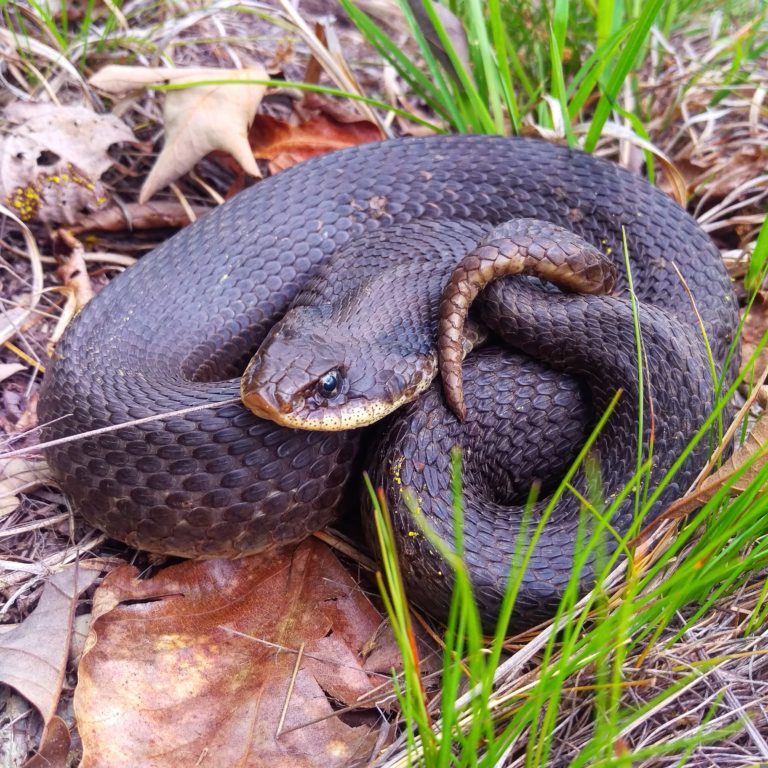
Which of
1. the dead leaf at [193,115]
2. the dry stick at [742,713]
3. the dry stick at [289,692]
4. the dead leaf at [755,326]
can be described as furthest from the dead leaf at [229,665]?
the dead leaf at [755,326]

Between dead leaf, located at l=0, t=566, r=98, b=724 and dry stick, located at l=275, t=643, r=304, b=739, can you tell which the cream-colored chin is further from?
dead leaf, located at l=0, t=566, r=98, b=724

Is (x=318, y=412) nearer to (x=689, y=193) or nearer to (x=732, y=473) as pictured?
(x=732, y=473)

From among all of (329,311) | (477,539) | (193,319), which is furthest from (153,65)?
(477,539)

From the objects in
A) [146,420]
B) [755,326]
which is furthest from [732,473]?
[146,420]

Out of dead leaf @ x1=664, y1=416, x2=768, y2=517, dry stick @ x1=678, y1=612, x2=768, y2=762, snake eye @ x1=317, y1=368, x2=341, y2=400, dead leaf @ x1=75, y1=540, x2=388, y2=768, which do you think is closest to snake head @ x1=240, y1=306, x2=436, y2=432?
snake eye @ x1=317, y1=368, x2=341, y2=400

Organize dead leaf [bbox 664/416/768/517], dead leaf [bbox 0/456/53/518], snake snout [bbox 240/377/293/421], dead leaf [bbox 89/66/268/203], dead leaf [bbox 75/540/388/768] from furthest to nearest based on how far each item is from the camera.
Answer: dead leaf [bbox 89/66/268/203], dead leaf [bbox 0/456/53/518], snake snout [bbox 240/377/293/421], dead leaf [bbox 664/416/768/517], dead leaf [bbox 75/540/388/768]

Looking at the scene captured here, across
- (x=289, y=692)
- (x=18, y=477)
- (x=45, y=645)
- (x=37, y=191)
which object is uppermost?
(x=37, y=191)

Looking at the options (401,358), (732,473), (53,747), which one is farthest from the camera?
(401,358)
